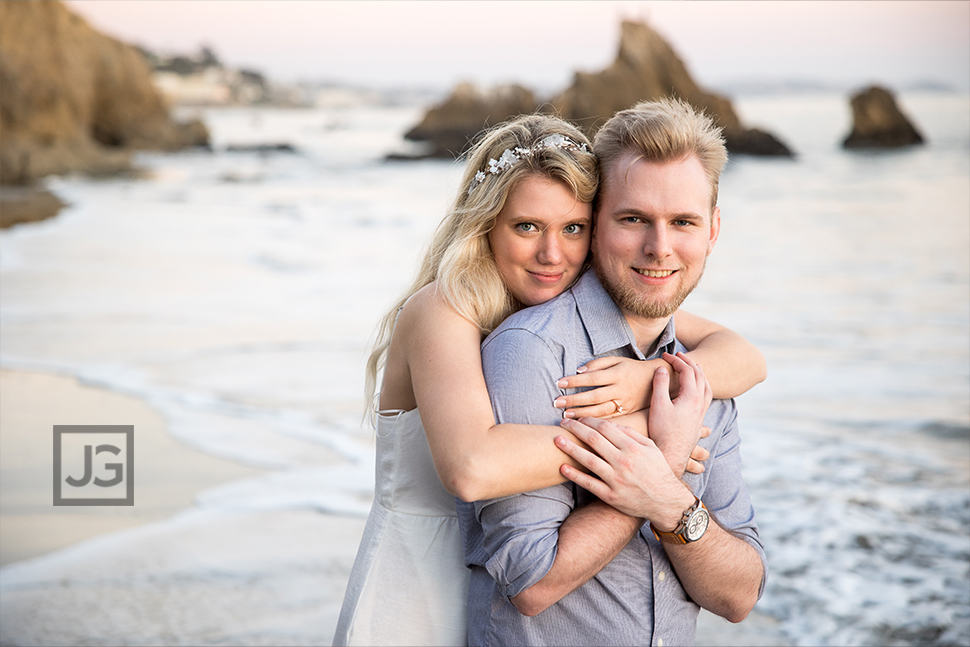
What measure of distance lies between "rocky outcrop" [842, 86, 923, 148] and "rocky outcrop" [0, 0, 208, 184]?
32.6 metres

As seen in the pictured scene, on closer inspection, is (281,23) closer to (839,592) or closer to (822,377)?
(822,377)

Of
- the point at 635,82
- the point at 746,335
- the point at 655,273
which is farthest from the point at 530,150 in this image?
the point at 635,82

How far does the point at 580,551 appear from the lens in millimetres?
2029

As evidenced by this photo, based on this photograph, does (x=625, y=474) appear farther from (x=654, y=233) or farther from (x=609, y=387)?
(x=654, y=233)

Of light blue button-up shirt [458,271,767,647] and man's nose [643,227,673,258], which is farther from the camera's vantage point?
man's nose [643,227,673,258]

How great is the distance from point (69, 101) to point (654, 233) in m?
42.7

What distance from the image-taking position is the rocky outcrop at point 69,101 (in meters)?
32.9

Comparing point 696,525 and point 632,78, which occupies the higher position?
point 632,78

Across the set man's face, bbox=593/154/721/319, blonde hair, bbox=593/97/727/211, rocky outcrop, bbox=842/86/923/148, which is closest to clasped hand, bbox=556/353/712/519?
man's face, bbox=593/154/721/319

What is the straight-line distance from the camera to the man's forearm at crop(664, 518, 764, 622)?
2.21 meters

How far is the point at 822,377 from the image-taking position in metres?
9.85

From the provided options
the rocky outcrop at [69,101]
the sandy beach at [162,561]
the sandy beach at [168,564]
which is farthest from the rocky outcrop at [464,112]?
the sandy beach at [168,564]

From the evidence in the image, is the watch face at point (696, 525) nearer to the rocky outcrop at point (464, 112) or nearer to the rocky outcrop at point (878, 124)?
the rocky outcrop at point (878, 124)

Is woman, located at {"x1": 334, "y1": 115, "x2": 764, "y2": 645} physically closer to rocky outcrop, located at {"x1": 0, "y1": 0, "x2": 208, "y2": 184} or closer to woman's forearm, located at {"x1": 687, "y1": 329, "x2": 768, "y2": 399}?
woman's forearm, located at {"x1": 687, "y1": 329, "x2": 768, "y2": 399}
